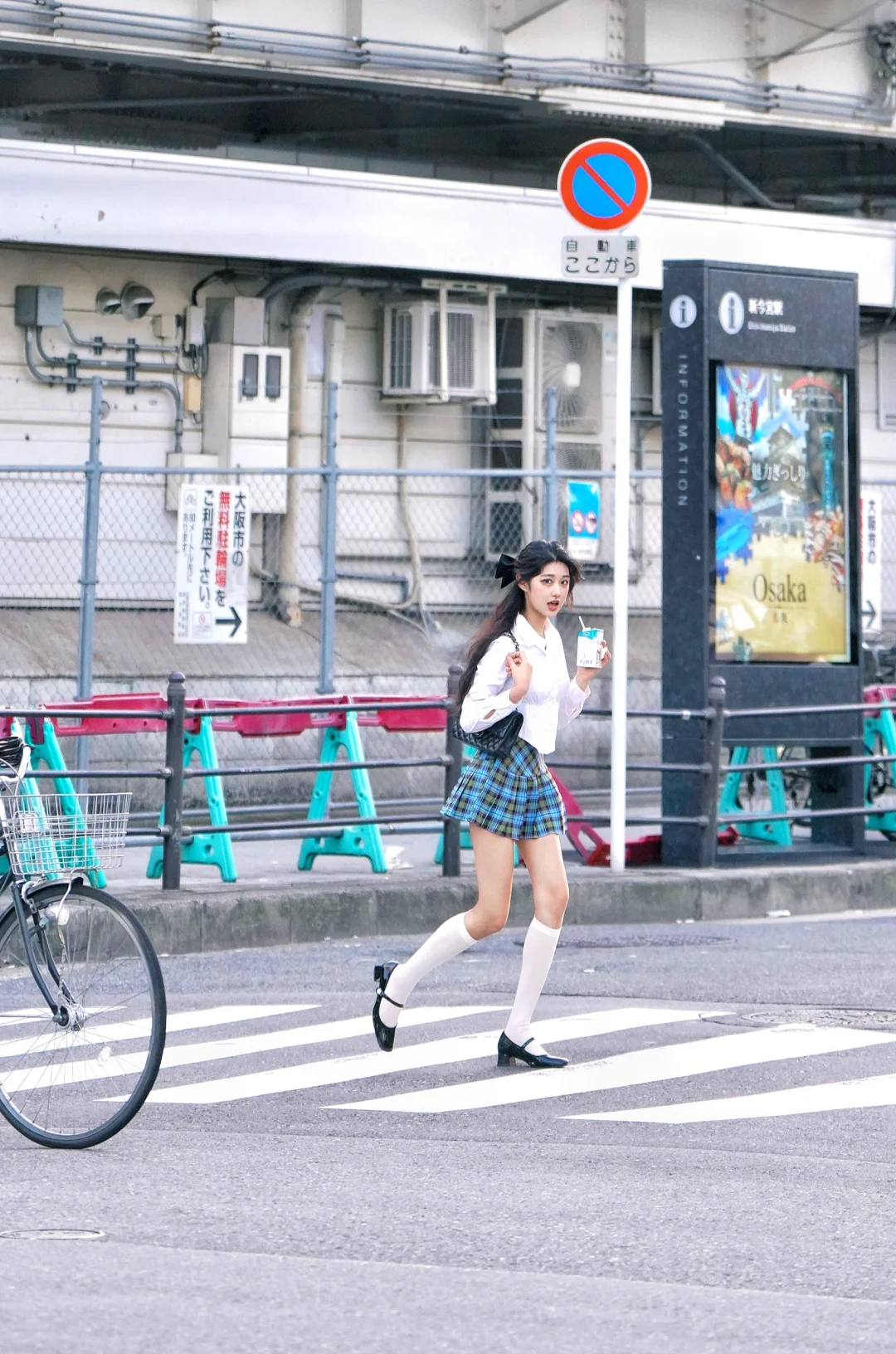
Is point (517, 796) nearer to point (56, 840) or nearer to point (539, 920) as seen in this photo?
point (539, 920)

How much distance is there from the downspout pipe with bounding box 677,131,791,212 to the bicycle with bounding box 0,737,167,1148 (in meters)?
16.4

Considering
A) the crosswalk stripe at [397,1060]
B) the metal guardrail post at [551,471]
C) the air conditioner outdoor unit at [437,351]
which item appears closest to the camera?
the crosswalk stripe at [397,1060]

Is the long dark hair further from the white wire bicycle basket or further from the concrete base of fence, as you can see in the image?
the concrete base of fence

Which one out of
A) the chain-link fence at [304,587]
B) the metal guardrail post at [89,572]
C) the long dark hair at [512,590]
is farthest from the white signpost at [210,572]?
the long dark hair at [512,590]

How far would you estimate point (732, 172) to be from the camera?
2184 centimetres

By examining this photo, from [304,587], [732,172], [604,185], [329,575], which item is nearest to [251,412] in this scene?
[304,587]

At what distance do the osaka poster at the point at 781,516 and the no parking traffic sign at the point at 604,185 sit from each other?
1.37 m

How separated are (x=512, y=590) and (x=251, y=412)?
1187cm

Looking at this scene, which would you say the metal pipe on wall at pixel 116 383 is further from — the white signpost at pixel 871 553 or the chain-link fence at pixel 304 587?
the white signpost at pixel 871 553

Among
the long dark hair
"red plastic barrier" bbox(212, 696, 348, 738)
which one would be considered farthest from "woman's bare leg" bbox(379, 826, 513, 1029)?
"red plastic barrier" bbox(212, 696, 348, 738)

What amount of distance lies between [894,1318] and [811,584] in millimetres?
9016

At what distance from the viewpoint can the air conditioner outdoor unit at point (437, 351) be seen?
2006 centimetres

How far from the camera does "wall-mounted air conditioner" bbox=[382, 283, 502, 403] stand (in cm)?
2006

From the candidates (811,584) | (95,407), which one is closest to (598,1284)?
(811,584)
